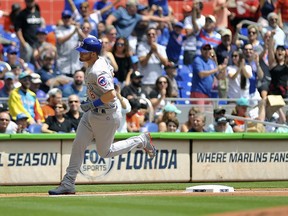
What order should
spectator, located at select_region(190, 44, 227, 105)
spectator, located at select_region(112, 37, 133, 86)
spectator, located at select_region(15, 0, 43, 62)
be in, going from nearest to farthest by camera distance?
spectator, located at select_region(112, 37, 133, 86) < spectator, located at select_region(190, 44, 227, 105) < spectator, located at select_region(15, 0, 43, 62)

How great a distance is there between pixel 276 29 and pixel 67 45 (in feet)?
16.1

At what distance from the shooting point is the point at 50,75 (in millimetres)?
17953

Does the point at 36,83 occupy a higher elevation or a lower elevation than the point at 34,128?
higher

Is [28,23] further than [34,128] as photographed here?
Yes

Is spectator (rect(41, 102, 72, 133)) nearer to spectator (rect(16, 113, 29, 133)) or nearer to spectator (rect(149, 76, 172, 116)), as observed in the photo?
spectator (rect(16, 113, 29, 133))

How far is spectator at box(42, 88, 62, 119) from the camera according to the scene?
1610 cm

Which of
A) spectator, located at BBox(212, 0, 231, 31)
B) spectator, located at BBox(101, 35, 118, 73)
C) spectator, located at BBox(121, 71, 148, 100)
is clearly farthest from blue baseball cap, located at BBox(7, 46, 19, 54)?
spectator, located at BBox(212, 0, 231, 31)

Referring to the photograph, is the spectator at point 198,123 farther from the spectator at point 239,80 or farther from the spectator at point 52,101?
the spectator at point 239,80

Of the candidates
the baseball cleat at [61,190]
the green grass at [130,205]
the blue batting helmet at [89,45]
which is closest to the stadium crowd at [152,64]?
the baseball cleat at [61,190]

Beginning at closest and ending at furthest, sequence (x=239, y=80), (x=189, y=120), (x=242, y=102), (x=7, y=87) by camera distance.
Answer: (x=189, y=120), (x=7, y=87), (x=242, y=102), (x=239, y=80)

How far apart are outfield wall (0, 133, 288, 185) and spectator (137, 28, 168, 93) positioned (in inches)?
131

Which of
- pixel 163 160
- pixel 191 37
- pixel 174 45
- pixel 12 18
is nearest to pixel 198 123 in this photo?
pixel 163 160

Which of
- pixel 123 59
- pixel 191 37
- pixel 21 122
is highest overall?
pixel 191 37

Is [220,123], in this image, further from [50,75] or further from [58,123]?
[50,75]
